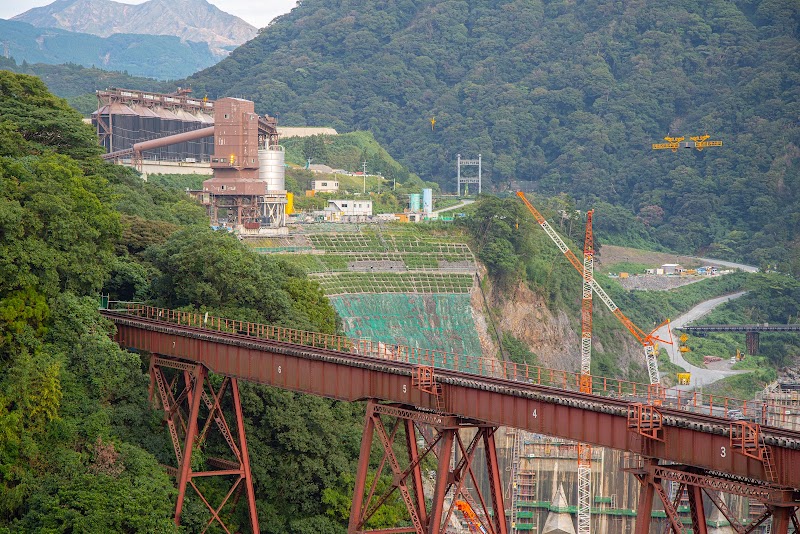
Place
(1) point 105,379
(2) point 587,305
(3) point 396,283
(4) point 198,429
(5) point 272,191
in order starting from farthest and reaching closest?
(2) point 587,305
(5) point 272,191
(3) point 396,283
(4) point 198,429
(1) point 105,379

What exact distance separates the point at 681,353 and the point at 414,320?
43392 mm

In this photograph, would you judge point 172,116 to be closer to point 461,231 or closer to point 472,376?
point 461,231

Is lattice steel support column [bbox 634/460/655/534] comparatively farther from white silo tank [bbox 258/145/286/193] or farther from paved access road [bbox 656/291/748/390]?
white silo tank [bbox 258/145/286/193]

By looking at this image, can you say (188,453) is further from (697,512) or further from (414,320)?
(414,320)

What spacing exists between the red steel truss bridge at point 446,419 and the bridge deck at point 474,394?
46 mm

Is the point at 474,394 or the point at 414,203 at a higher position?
the point at 414,203

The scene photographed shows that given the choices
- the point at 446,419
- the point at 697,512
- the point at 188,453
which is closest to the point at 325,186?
the point at 188,453

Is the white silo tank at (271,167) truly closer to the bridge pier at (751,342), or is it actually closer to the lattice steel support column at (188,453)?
the bridge pier at (751,342)

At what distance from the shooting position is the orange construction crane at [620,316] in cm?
15050

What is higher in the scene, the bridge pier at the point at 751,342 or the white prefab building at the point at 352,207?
the white prefab building at the point at 352,207

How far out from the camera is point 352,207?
161 metres

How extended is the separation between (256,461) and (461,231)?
85.8 m

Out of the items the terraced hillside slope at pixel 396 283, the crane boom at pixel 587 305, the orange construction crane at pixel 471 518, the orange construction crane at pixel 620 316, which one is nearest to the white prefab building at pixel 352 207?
the terraced hillside slope at pixel 396 283

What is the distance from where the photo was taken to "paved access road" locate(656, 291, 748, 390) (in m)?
149
